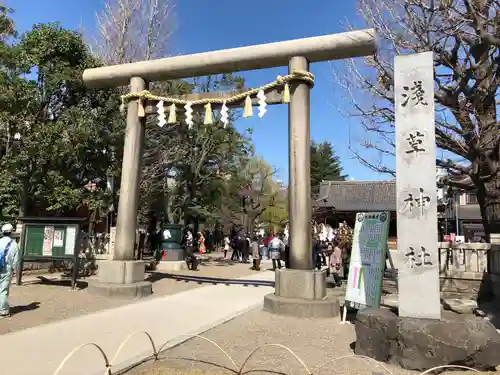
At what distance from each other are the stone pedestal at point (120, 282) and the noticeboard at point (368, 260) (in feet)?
16.3

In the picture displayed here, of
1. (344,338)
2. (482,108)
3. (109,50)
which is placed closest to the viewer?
(344,338)

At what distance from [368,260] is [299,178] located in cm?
221

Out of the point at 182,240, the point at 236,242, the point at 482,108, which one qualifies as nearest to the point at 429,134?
the point at 482,108

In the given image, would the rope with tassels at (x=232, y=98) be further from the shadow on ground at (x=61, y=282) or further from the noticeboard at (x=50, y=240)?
the shadow on ground at (x=61, y=282)

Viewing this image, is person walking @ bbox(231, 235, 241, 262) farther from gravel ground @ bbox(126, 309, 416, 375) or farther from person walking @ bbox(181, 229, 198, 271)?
gravel ground @ bbox(126, 309, 416, 375)

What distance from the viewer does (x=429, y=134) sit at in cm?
591

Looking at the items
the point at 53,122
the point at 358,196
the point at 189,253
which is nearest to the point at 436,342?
the point at 53,122

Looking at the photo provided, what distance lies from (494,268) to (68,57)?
1446 cm

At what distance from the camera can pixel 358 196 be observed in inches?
1459

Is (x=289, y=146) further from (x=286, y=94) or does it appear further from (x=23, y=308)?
(x=23, y=308)

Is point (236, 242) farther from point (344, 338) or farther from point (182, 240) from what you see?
point (344, 338)

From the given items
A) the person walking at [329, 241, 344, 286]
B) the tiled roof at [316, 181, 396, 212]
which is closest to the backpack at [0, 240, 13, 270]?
the person walking at [329, 241, 344, 286]

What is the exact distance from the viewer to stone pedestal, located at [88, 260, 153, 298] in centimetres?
959

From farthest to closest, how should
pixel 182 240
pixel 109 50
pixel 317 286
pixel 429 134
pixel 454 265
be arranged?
pixel 182 240
pixel 109 50
pixel 454 265
pixel 317 286
pixel 429 134
